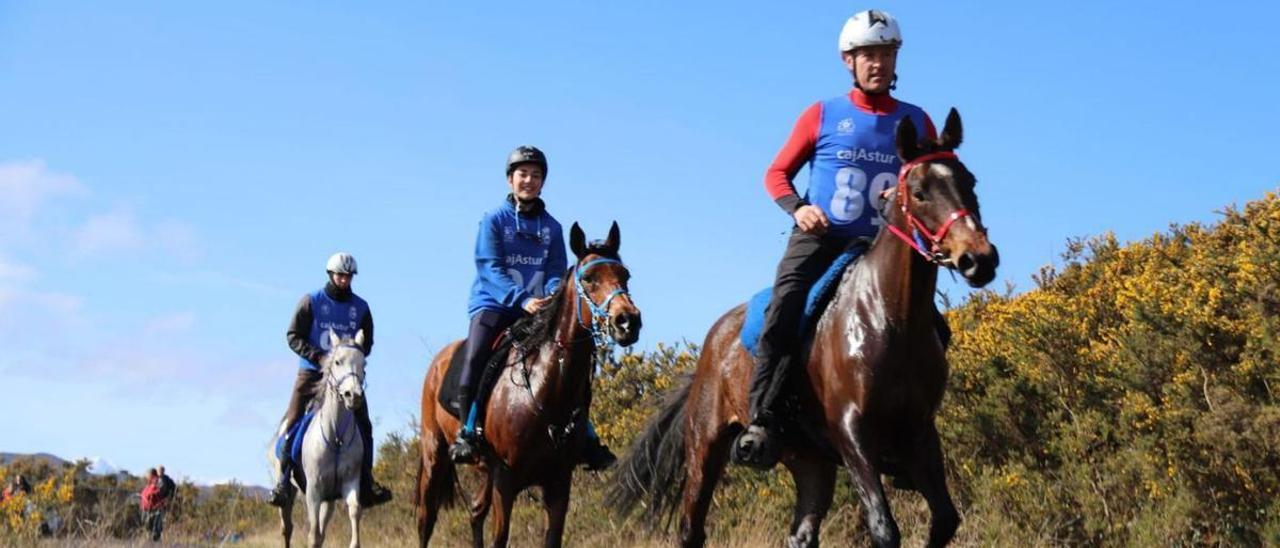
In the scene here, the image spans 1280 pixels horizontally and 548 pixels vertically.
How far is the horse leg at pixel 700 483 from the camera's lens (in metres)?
8.91

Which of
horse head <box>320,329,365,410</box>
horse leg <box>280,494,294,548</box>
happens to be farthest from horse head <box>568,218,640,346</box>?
horse leg <box>280,494,294,548</box>

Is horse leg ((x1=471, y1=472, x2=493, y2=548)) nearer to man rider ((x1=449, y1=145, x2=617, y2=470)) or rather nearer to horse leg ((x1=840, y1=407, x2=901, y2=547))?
man rider ((x1=449, y1=145, x2=617, y2=470))

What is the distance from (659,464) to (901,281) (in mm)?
2887

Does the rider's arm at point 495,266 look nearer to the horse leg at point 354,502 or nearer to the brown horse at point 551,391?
the brown horse at point 551,391

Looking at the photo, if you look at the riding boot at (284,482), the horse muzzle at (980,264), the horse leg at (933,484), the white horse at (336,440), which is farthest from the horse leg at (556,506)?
the horse muzzle at (980,264)

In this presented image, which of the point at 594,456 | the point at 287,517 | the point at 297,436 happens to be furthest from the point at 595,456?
the point at 287,517

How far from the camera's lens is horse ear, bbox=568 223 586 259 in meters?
11.3

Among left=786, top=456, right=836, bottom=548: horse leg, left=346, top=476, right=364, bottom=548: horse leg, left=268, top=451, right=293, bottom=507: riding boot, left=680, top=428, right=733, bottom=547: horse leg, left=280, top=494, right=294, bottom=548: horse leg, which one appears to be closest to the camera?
left=786, top=456, right=836, bottom=548: horse leg

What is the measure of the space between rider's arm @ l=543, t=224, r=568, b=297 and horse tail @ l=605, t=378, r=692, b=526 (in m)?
2.55

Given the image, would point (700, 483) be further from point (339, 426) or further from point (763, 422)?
point (339, 426)

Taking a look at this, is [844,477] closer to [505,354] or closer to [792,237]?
[505,354]

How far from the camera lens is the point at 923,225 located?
279 inches

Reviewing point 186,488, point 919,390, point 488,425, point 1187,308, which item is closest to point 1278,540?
point 1187,308

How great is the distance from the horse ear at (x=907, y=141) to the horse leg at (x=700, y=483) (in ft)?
7.67
